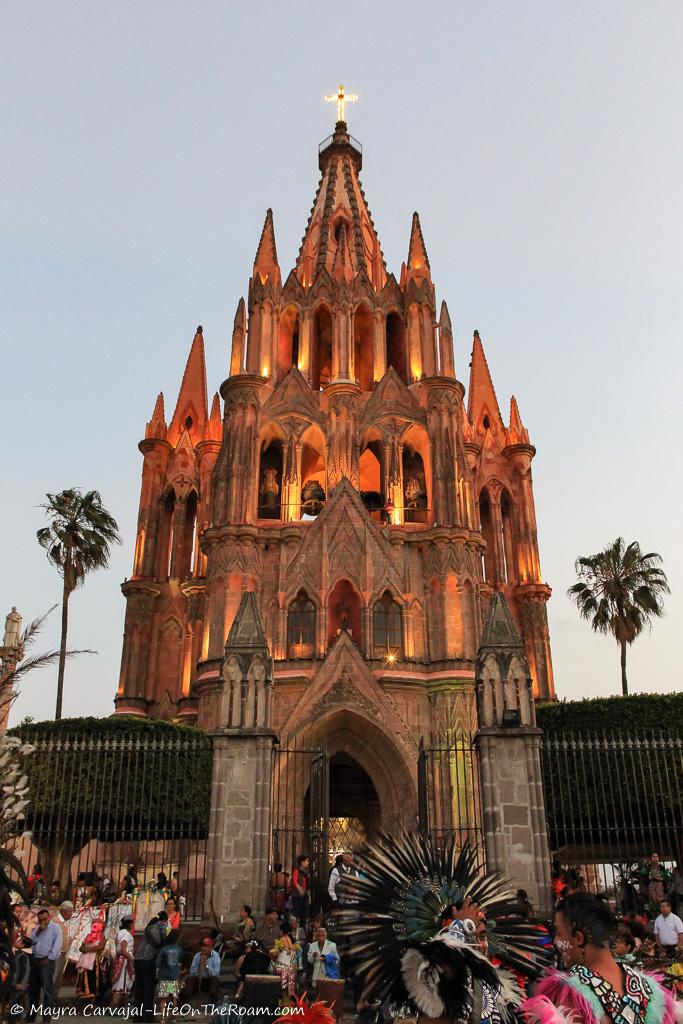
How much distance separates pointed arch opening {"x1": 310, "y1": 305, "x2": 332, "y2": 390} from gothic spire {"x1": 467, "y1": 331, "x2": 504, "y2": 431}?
272 inches

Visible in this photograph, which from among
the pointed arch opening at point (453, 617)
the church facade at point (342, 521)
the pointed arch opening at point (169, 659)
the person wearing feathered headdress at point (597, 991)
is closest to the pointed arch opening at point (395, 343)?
the church facade at point (342, 521)

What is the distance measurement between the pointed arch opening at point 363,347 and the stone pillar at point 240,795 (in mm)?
21382

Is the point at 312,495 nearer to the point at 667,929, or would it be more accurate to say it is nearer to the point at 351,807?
the point at 351,807

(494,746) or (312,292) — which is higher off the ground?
(312,292)

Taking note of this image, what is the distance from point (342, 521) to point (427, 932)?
2653 cm

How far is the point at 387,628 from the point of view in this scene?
1185 inches

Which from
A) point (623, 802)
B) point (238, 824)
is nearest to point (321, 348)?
point (623, 802)

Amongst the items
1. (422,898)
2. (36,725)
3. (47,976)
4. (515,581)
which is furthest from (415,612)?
(422,898)

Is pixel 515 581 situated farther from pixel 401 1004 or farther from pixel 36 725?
pixel 401 1004

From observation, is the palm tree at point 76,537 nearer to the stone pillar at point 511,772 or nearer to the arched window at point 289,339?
the arched window at point 289,339

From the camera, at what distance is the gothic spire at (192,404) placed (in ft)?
130

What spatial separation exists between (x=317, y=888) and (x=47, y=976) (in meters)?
7.23

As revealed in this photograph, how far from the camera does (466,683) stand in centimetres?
2842

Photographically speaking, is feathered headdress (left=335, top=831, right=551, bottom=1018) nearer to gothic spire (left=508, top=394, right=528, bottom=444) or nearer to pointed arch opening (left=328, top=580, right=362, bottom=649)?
pointed arch opening (left=328, top=580, right=362, bottom=649)
